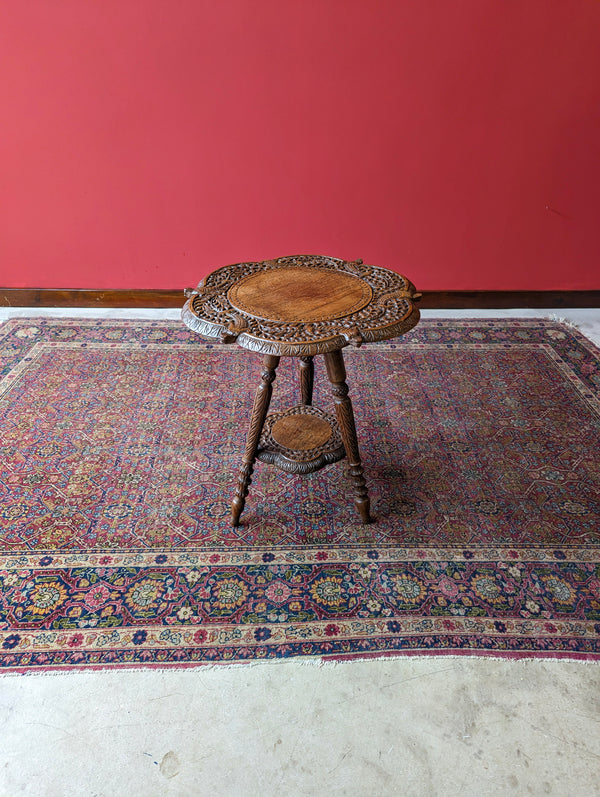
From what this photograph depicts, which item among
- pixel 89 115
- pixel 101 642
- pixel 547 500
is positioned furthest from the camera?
pixel 89 115

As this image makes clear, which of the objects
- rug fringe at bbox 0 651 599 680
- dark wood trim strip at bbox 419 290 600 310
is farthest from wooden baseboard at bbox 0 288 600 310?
rug fringe at bbox 0 651 599 680

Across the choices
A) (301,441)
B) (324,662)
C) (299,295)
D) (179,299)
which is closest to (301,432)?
(301,441)

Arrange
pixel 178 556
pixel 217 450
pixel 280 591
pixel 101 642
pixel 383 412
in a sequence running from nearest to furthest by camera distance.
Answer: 1. pixel 101 642
2. pixel 280 591
3. pixel 178 556
4. pixel 217 450
5. pixel 383 412

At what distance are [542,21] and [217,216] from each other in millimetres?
2134

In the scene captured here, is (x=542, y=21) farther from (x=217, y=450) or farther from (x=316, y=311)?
(x=217, y=450)

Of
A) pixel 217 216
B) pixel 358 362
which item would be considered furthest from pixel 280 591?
pixel 217 216

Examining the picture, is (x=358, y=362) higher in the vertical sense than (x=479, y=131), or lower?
lower

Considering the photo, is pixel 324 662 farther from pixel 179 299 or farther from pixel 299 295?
pixel 179 299

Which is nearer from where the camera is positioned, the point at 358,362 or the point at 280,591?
the point at 280,591

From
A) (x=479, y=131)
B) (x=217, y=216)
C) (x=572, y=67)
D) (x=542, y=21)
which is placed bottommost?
(x=217, y=216)

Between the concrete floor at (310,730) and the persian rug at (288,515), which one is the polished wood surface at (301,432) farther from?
the concrete floor at (310,730)

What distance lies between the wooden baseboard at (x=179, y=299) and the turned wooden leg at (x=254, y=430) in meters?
1.99

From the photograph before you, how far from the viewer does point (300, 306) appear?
191cm

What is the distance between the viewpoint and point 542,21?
10.2 feet
